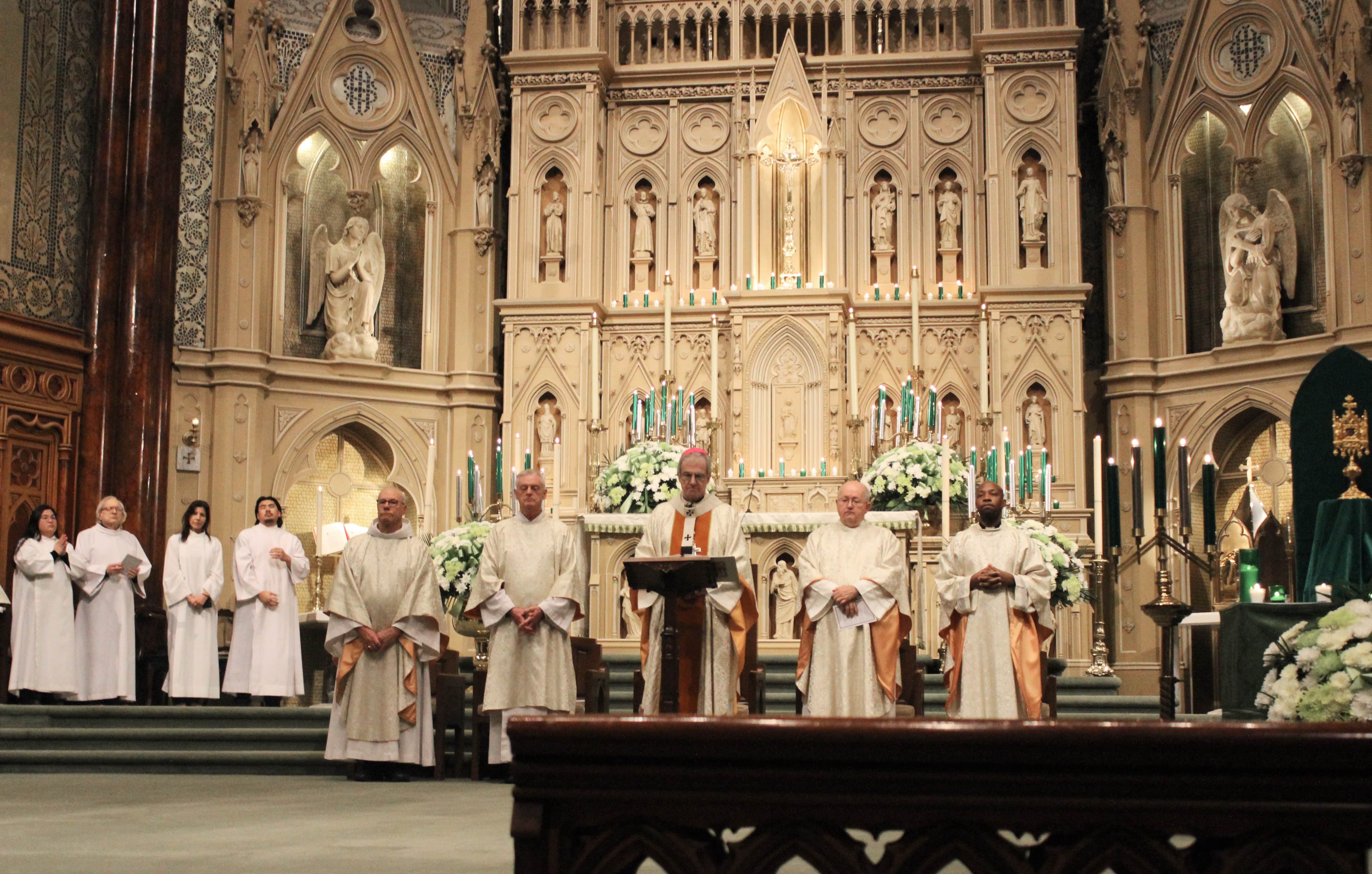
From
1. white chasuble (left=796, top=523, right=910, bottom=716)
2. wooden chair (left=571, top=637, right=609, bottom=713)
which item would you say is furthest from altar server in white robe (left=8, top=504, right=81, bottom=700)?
white chasuble (left=796, top=523, right=910, bottom=716)

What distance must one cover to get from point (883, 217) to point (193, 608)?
24.3 feet

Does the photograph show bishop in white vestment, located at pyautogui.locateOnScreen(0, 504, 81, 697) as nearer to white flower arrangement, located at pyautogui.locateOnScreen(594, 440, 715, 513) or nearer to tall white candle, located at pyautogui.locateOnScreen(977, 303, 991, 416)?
white flower arrangement, located at pyautogui.locateOnScreen(594, 440, 715, 513)

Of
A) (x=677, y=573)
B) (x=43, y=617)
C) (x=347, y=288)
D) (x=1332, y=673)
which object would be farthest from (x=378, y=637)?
(x=347, y=288)

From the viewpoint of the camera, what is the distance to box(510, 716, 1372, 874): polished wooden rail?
2344 millimetres

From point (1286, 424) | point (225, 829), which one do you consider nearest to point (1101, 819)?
point (225, 829)

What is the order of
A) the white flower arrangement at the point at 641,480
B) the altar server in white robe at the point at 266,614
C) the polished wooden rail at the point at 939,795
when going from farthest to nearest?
the white flower arrangement at the point at 641,480 < the altar server in white robe at the point at 266,614 < the polished wooden rail at the point at 939,795

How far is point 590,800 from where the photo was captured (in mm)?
2514

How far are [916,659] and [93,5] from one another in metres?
9.63

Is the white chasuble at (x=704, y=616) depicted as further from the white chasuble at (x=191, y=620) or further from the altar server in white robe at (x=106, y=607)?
the altar server in white robe at (x=106, y=607)

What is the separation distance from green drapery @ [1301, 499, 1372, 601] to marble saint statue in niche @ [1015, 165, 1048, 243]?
6492 millimetres

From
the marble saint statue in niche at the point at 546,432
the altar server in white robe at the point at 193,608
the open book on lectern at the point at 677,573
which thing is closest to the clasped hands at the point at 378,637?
the open book on lectern at the point at 677,573

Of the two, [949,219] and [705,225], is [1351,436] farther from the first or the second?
[705,225]

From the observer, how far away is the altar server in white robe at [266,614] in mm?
10562

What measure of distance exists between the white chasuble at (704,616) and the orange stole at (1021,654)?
1.18m
